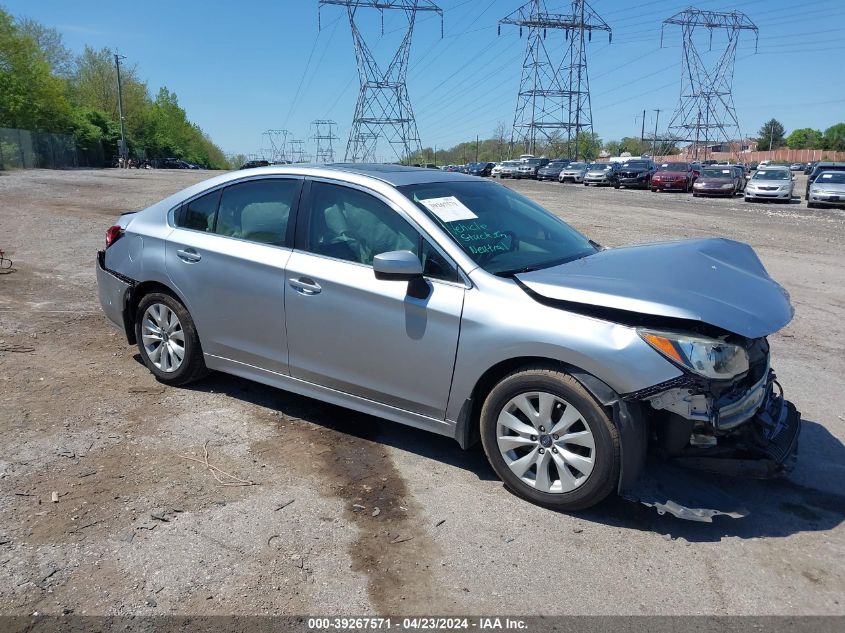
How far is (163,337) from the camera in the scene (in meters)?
5.19

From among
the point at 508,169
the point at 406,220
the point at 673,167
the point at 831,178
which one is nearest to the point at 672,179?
the point at 673,167

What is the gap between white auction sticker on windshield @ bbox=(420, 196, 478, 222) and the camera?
13.6 feet

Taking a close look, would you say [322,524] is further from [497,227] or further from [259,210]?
[259,210]

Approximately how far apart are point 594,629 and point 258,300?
287cm

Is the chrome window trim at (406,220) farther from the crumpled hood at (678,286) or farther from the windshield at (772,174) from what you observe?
the windshield at (772,174)

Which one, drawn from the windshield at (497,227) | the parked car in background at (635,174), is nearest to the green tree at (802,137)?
the parked car in background at (635,174)

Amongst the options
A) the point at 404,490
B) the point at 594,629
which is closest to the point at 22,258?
→ the point at 404,490

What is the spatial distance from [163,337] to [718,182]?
1287 inches

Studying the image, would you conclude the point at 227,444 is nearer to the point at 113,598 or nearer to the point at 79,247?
the point at 113,598

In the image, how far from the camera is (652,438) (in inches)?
136

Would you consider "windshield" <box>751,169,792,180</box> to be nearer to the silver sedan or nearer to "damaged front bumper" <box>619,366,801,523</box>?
the silver sedan

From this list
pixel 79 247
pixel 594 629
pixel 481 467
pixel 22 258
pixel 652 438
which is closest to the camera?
pixel 594 629

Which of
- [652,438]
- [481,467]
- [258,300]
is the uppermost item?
[258,300]

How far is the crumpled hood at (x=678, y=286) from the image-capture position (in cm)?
329
